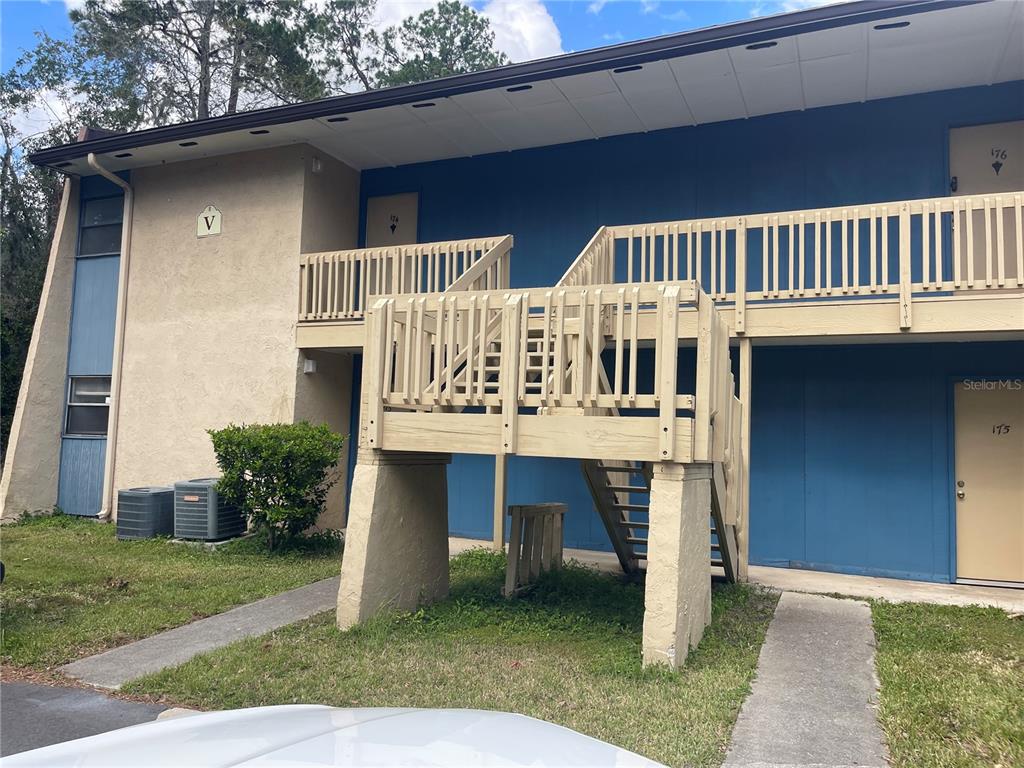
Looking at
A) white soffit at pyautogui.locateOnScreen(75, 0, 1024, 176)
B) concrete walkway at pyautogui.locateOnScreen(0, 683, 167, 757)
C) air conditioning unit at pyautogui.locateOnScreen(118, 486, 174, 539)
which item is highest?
white soffit at pyautogui.locateOnScreen(75, 0, 1024, 176)

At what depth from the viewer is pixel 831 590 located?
801cm

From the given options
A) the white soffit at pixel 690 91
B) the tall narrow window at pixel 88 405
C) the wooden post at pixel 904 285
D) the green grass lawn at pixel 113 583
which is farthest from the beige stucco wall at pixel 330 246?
the wooden post at pixel 904 285

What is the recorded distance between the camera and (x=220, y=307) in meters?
11.9

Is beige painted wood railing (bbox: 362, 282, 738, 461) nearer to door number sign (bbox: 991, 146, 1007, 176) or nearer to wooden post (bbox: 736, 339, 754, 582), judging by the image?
wooden post (bbox: 736, 339, 754, 582)

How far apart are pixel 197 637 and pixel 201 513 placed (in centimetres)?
443

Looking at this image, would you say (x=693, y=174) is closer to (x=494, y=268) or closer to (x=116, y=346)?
(x=494, y=268)

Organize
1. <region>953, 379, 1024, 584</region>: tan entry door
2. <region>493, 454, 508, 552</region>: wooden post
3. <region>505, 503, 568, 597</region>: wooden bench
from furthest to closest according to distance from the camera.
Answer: <region>493, 454, 508, 552</region>: wooden post
<region>953, 379, 1024, 584</region>: tan entry door
<region>505, 503, 568, 597</region>: wooden bench

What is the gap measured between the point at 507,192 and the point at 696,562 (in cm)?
757

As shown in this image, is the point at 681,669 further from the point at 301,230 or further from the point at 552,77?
the point at 301,230

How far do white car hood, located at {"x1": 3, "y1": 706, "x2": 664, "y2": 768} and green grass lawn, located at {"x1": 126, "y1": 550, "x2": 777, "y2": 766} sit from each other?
198cm

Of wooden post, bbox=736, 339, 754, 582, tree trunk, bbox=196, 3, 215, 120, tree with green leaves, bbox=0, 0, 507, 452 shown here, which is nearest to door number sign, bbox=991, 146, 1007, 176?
wooden post, bbox=736, 339, 754, 582

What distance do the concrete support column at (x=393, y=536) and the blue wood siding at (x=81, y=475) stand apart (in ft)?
27.4

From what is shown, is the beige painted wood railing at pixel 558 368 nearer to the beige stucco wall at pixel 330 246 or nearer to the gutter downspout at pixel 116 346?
the beige stucco wall at pixel 330 246

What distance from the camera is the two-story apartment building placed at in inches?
242
